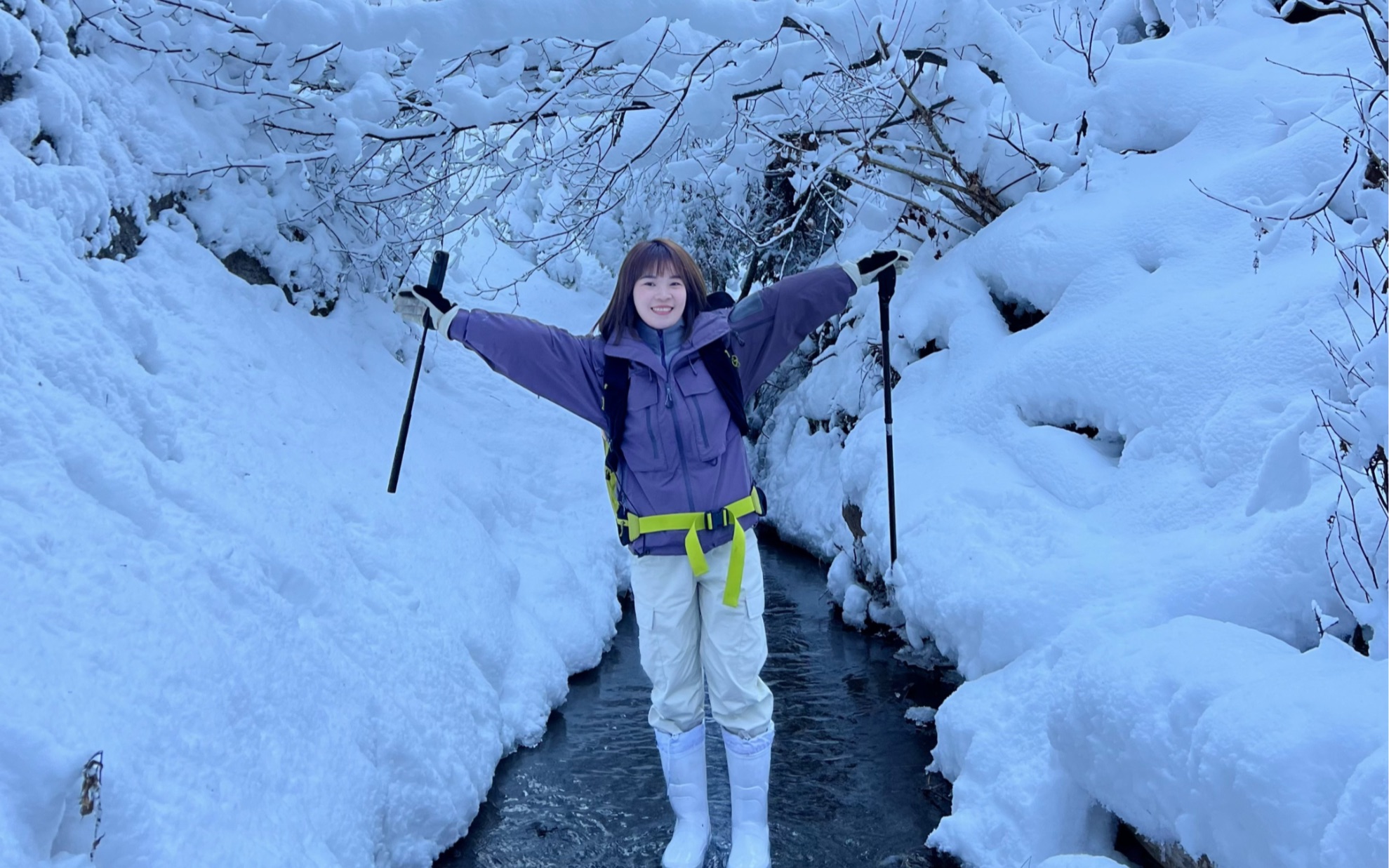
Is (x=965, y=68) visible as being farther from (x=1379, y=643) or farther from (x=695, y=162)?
(x=1379, y=643)

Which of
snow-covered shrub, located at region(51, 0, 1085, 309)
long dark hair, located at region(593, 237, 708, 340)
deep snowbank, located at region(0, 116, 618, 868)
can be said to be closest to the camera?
deep snowbank, located at region(0, 116, 618, 868)

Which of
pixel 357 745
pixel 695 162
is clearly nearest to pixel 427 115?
pixel 695 162

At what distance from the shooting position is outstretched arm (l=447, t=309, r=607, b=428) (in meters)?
3.49

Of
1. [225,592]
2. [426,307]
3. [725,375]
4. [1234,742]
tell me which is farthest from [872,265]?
[225,592]

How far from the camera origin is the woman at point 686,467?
3.42 meters

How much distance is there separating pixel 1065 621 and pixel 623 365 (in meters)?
2.30

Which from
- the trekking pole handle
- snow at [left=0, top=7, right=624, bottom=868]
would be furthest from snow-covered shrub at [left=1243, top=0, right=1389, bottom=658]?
snow at [left=0, top=7, right=624, bottom=868]

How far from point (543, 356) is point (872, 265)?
131 cm

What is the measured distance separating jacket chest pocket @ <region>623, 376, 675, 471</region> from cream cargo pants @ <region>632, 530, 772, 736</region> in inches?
13.5

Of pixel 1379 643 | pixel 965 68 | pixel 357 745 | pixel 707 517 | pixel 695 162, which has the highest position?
pixel 965 68

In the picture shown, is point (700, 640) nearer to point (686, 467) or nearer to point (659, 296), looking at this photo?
point (686, 467)

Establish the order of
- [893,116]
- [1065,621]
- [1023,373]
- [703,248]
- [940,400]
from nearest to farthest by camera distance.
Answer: [1065,621] → [1023,373] → [940,400] → [893,116] → [703,248]

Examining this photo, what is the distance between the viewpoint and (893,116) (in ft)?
23.5

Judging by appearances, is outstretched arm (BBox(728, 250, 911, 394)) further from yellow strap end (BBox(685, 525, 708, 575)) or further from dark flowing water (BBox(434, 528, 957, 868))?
dark flowing water (BBox(434, 528, 957, 868))
